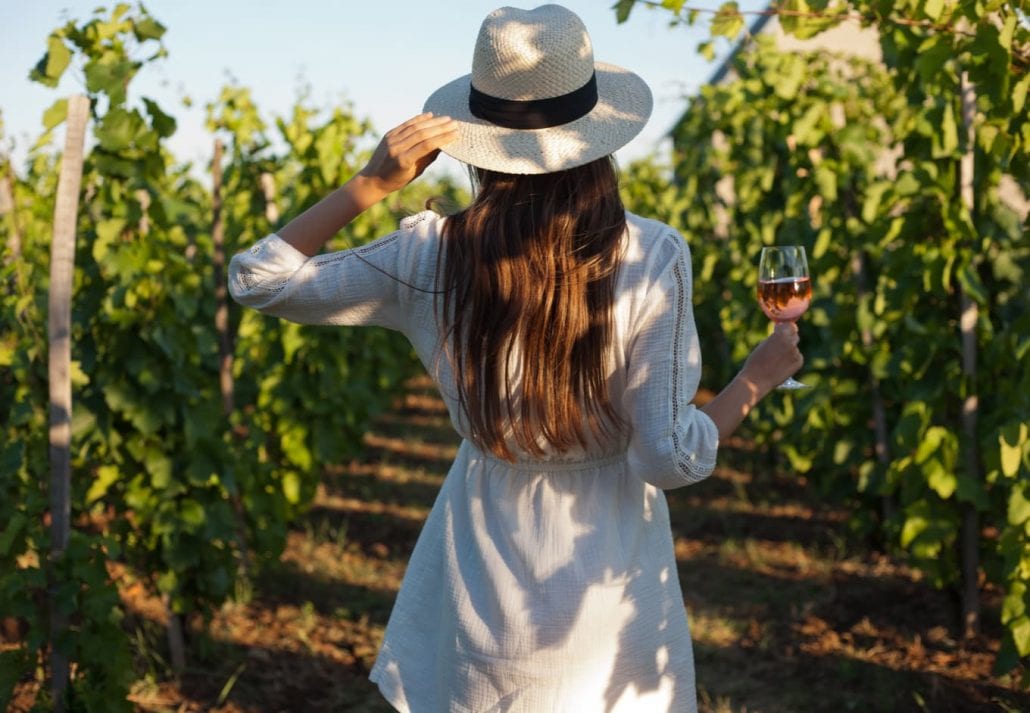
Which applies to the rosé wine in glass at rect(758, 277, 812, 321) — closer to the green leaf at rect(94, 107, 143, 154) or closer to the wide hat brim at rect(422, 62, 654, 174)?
the wide hat brim at rect(422, 62, 654, 174)

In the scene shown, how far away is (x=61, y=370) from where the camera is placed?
10.5 ft

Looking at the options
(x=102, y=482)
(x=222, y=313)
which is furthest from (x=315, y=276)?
(x=222, y=313)

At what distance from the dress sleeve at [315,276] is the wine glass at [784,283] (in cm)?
69

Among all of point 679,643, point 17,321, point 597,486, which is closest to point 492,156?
point 597,486

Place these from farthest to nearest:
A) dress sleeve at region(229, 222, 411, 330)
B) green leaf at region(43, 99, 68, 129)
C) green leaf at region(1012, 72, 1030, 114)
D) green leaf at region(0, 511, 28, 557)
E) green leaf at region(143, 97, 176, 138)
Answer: green leaf at region(143, 97, 176, 138) < green leaf at region(43, 99, 68, 129) < green leaf at region(0, 511, 28, 557) < green leaf at region(1012, 72, 1030, 114) < dress sleeve at region(229, 222, 411, 330)

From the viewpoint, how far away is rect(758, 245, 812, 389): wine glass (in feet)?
6.86

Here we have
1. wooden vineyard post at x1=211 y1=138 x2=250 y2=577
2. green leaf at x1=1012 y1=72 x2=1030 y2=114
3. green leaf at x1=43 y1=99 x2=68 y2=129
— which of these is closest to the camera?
green leaf at x1=1012 y1=72 x2=1030 y2=114

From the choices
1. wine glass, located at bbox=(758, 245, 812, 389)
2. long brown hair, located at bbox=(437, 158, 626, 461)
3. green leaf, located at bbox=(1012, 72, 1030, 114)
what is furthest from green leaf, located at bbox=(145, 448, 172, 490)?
green leaf, located at bbox=(1012, 72, 1030, 114)

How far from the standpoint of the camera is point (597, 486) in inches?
75.7

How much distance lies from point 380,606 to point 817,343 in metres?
2.68

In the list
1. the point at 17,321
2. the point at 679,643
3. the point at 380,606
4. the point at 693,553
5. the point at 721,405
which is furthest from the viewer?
the point at 693,553

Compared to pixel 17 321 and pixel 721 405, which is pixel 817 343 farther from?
pixel 721 405

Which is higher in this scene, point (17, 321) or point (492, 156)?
point (492, 156)

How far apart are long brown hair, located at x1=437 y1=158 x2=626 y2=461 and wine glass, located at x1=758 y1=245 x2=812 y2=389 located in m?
0.45
